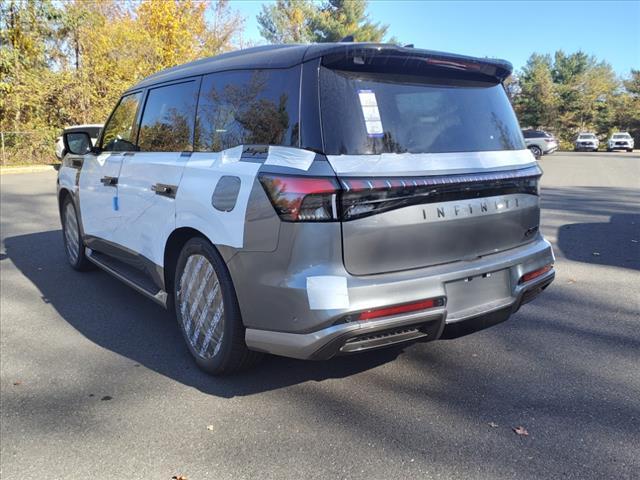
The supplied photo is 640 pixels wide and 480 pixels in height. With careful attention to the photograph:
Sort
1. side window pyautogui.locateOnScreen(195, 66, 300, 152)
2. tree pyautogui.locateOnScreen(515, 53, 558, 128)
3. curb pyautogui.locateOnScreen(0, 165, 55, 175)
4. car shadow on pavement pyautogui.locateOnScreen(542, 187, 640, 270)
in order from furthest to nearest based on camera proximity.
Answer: tree pyautogui.locateOnScreen(515, 53, 558, 128) < curb pyautogui.locateOnScreen(0, 165, 55, 175) < car shadow on pavement pyautogui.locateOnScreen(542, 187, 640, 270) < side window pyautogui.locateOnScreen(195, 66, 300, 152)

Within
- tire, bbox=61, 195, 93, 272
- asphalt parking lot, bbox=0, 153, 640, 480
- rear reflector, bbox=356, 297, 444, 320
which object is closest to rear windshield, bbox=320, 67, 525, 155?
rear reflector, bbox=356, 297, 444, 320

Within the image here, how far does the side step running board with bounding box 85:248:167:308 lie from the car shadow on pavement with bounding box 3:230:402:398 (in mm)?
362

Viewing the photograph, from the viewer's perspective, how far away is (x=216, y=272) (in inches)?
119

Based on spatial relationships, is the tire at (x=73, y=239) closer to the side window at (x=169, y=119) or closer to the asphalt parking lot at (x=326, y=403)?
the asphalt parking lot at (x=326, y=403)

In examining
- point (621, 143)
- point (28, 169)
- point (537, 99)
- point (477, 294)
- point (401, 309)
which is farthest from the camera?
point (537, 99)

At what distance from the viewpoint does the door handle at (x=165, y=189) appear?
341 cm

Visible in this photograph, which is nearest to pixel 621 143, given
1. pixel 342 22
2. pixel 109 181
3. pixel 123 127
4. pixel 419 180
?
pixel 342 22

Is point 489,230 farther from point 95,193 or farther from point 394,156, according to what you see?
point 95,193

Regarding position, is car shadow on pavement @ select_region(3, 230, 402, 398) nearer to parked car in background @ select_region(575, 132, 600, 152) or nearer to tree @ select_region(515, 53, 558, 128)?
parked car in background @ select_region(575, 132, 600, 152)

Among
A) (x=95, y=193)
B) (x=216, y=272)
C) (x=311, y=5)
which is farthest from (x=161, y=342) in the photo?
(x=311, y=5)

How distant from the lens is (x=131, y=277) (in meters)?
4.22

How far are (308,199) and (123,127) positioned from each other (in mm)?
2774

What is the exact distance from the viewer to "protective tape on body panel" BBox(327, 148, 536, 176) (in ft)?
8.30

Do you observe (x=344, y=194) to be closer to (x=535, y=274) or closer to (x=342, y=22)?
(x=535, y=274)
